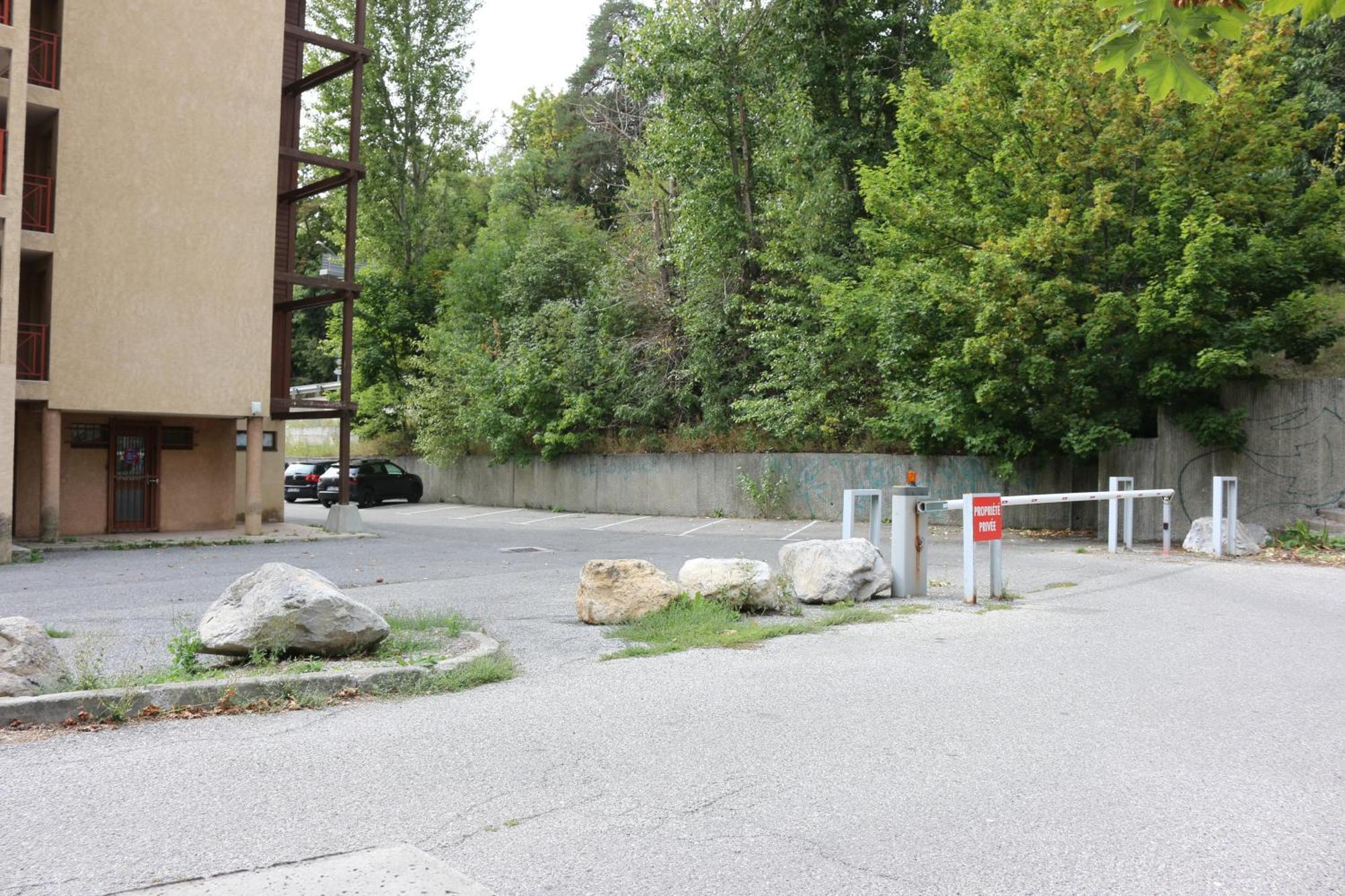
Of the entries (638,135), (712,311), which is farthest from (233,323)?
(638,135)

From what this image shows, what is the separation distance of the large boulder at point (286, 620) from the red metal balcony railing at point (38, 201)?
15.0m

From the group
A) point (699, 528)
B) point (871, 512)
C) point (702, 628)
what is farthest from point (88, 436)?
point (702, 628)

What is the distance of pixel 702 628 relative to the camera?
8586 mm

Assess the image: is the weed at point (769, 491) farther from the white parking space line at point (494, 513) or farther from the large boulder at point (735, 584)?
the large boulder at point (735, 584)

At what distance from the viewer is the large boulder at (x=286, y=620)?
22.1ft

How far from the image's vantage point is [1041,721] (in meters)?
5.77

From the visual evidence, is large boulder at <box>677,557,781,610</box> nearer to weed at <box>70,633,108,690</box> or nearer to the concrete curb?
the concrete curb

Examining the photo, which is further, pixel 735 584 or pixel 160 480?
pixel 160 480

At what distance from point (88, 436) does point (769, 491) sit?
15275 mm

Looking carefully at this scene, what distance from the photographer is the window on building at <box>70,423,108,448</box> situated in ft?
67.0

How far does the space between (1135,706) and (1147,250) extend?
1375cm

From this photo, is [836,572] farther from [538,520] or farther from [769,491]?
[538,520]

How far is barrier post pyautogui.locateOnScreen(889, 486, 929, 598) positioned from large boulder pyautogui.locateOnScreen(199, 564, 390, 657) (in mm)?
5605

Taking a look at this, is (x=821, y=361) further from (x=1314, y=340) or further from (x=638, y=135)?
(x=638, y=135)
